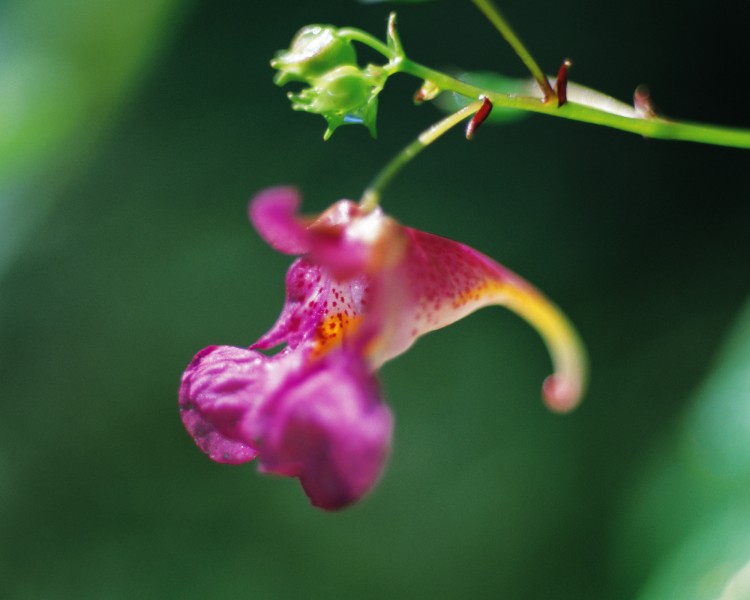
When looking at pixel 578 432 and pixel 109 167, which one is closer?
pixel 578 432

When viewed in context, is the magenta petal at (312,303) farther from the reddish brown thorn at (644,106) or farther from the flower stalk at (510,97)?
the reddish brown thorn at (644,106)

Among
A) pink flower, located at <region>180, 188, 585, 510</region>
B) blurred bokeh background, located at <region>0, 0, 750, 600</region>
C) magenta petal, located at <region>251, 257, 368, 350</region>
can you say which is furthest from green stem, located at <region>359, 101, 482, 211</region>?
blurred bokeh background, located at <region>0, 0, 750, 600</region>

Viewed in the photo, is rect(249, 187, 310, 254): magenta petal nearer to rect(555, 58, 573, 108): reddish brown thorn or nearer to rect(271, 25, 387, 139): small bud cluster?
rect(271, 25, 387, 139): small bud cluster

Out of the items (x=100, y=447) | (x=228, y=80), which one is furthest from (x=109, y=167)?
(x=100, y=447)

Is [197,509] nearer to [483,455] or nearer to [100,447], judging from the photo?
[100,447]

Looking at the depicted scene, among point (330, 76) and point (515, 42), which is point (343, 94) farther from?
point (515, 42)

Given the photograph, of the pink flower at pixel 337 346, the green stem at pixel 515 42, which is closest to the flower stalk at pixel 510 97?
the green stem at pixel 515 42

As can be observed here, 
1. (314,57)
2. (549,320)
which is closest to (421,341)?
(549,320)
